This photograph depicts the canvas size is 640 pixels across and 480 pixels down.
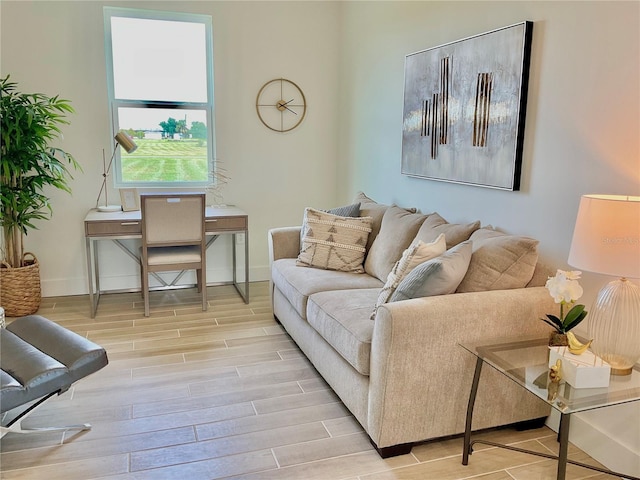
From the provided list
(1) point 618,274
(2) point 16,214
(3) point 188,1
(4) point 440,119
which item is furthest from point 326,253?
(3) point 188,1

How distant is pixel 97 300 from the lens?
409cm

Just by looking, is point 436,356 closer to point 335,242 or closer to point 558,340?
point 558,340

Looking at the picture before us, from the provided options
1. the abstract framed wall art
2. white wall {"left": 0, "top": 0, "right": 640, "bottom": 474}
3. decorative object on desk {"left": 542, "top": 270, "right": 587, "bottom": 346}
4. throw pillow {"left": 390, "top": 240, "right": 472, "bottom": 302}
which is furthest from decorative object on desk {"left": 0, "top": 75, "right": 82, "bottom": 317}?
decorative object on desk {"left": 542, "top": 270, "right": 587, "bottom": 346}

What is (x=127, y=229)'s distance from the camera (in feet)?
12.5

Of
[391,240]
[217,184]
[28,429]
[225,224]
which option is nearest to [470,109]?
[391,240]

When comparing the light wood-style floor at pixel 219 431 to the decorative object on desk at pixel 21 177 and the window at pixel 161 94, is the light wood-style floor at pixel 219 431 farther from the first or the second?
the window at pixel 161 94

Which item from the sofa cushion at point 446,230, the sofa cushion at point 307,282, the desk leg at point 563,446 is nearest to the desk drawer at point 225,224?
the sofa cushion at point 307,282

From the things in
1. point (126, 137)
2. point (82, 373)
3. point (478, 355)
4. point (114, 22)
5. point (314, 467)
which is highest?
point (114, 22)

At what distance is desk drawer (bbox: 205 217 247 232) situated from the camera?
4.03 metres

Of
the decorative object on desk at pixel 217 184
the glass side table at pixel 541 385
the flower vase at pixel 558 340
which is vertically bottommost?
the glass side table at pixel 541 385

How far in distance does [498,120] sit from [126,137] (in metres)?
2.83

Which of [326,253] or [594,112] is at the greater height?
[594,112]

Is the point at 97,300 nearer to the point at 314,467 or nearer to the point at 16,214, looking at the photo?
the point at 16,214

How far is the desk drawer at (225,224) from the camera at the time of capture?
4027 millimetres
